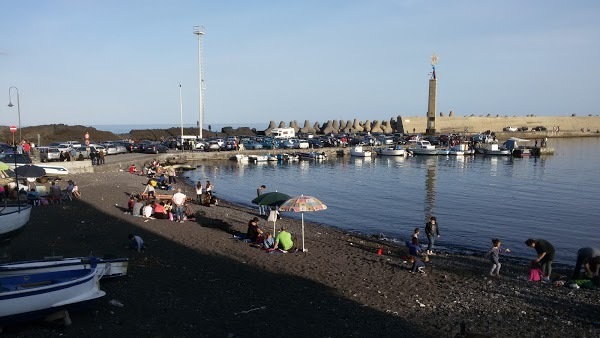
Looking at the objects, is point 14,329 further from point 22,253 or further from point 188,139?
point 188,139

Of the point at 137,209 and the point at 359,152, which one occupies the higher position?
the point at 137,209

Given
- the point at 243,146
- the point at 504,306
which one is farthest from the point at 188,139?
the point at 504,306

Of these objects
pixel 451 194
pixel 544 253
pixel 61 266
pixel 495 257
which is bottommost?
pixel 451 194

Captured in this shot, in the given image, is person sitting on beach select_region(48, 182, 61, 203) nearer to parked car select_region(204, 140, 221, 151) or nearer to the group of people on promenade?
the group of people on promenade

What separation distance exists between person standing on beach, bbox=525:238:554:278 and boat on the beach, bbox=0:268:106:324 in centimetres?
1282

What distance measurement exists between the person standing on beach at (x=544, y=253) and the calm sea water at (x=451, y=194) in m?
4.24

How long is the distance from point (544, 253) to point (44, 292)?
14211mm

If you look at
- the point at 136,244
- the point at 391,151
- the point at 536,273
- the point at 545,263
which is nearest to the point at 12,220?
the point at 136,244

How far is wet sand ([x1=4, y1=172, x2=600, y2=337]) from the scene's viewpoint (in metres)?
10.7

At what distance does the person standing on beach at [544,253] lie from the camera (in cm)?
1591

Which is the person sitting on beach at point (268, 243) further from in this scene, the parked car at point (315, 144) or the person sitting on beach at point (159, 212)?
the parked car at point (315, 144)

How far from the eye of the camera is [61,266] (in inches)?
428

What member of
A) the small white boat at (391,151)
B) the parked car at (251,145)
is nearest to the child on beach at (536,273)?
the parked car at (251,145)

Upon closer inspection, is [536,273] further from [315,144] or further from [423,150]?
[315,144]
